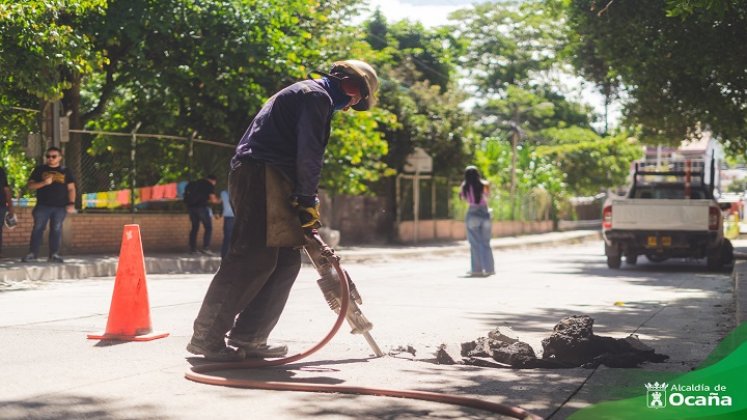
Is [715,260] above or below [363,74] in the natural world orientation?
below

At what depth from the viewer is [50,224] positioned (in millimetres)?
14969

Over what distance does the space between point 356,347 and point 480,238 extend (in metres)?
9.14

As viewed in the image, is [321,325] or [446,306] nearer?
[321,325]

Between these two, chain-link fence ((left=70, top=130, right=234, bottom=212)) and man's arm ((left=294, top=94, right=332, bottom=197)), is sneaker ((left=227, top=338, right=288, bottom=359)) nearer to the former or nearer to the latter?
man's arm ((left=294, top=94, right=332, bottom=197))

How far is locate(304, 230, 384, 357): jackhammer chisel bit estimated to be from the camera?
5832 mm

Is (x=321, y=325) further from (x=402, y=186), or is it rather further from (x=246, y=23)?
(x=402, y=186)

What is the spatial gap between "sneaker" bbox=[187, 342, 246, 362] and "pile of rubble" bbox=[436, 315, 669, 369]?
1.22 m

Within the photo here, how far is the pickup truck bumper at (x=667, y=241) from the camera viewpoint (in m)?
17.5

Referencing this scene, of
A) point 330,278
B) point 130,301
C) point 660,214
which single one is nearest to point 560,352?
point 330,278

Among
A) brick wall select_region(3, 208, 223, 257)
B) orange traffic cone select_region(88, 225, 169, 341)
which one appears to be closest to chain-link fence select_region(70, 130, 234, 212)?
brick wall select_region(3, 208, 223, 257)

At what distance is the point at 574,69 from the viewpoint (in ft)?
81.7

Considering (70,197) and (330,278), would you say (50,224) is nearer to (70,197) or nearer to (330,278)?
(70,197)

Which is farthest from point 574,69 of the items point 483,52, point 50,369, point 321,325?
point 483,52

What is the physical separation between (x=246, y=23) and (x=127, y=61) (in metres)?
2.34
